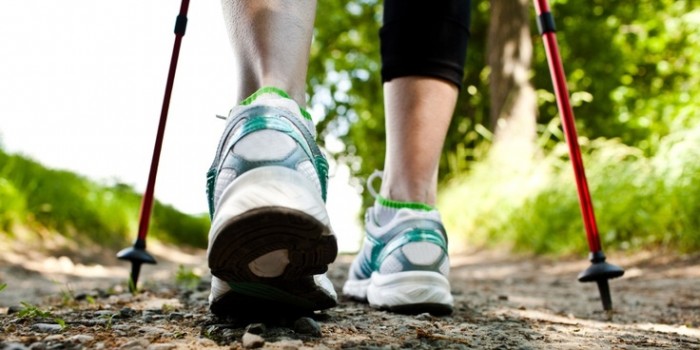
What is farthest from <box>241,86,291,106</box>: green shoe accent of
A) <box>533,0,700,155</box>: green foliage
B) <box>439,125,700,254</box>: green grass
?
<box>533,0,700,155</box>: green foliage

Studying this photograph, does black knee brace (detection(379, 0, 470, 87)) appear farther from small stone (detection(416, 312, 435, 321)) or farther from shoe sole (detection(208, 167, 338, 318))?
shoe sole (detection(208, 167, 338, 318))

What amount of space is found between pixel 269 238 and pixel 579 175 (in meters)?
1.41

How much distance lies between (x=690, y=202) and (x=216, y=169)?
3.42 meters

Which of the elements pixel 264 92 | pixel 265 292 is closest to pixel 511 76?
pixel 264 92

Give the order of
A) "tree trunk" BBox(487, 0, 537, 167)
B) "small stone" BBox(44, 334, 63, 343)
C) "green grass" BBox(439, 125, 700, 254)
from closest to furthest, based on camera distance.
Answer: "small stone" BBox(44, 334, 63, 343) → "green grass" BBox(439, 125, 700, 254) → "tree trunk" BBox(487, 0, 537, 167)

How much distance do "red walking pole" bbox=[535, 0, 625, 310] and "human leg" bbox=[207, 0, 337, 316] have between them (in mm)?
1056

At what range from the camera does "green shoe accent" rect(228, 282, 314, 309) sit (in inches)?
41.9

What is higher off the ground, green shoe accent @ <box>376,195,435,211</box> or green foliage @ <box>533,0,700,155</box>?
green foliage @ <box>533,0,700,155</box>

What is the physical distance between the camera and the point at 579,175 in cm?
205

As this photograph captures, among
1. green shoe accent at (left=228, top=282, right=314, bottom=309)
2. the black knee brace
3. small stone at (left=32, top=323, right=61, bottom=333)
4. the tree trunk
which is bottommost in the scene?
small stone at (left=32, top=323, right=61, bottom=333)

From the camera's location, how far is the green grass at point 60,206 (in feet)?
14.7

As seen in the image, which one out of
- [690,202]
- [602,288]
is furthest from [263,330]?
[690,202]

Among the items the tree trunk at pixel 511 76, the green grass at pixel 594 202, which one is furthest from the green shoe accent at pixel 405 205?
the tree trunk at pixel 511 76

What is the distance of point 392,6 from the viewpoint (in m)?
1.78
